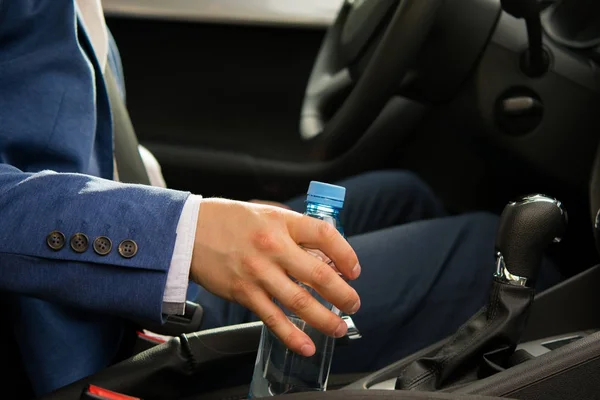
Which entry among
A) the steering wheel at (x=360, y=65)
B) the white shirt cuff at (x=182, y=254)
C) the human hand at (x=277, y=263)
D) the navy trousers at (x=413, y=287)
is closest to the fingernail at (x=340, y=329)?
the human hand at (x=277, y=263)

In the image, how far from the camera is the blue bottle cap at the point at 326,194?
57cm

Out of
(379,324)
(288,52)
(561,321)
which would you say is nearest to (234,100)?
(288,52)

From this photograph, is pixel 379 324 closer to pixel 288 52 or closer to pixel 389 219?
pixel 389 219

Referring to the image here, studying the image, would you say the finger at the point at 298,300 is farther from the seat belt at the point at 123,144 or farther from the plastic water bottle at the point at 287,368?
the seat belt at the point at 123,144

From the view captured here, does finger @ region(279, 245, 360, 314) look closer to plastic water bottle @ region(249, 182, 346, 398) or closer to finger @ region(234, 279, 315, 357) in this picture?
finger @ region(234, 279, 315, 357)

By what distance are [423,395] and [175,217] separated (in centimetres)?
23

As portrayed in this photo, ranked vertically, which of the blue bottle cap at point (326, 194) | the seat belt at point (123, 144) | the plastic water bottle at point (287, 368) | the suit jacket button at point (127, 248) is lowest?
the plastic water bottle at point (287, 368)

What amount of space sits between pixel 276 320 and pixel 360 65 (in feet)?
1.70

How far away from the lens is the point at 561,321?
0.72 m

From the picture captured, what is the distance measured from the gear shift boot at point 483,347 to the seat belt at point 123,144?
414 mm

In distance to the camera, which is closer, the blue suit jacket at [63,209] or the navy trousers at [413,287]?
the blue suit jacket at [63,209]

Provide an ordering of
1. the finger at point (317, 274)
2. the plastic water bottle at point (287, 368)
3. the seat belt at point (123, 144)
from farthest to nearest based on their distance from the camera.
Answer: the seat belt at point (123, 144) < the plastic water bottle at point (287, 368) < the finger at point (317, 274)

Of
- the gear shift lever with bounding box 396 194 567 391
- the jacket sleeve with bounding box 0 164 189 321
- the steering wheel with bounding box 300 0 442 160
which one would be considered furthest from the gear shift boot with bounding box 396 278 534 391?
the steering wheel with bounding box 300 0 442 160

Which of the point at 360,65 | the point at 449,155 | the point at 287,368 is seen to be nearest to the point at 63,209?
the point at 287,368
